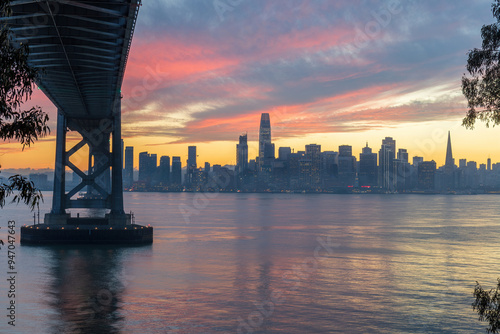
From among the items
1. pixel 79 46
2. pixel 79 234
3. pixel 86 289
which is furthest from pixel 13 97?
pixel 79 234

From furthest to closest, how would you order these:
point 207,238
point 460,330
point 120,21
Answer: point 207,238, point 460,330, point 120,21

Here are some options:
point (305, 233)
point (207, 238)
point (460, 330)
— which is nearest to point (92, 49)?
point (460, 330)

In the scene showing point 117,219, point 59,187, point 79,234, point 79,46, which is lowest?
point 79,234

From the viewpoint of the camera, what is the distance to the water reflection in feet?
81.1

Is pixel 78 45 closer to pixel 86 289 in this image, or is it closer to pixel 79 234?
pixel 86 289

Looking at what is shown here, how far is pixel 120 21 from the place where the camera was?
21.3 m

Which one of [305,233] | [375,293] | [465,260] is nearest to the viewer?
[375,293]

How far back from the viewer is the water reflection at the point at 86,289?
24.7 m

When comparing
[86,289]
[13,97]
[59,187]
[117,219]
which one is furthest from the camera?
[117,219]

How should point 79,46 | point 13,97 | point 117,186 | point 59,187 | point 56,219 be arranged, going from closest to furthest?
point 13,97, point 79,46, point 59,187, point 56,219, point 117,186

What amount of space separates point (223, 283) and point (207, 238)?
32.6 meters

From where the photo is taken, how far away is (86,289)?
110 ft

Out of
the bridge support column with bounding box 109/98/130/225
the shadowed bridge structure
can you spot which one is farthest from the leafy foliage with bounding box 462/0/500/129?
the bridge support column with bounding box 109/98/130/225

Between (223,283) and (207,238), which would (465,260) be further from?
→ (207,238)
